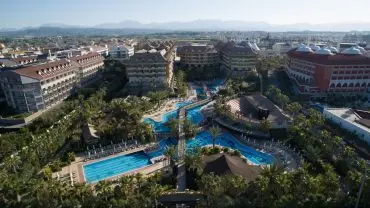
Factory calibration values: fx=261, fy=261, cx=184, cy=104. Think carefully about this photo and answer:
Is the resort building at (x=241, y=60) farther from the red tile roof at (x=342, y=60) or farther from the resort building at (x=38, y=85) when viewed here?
the resort building at (x=38, y=85)

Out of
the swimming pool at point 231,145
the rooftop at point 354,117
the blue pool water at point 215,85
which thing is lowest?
the swimming pool at point 231,145

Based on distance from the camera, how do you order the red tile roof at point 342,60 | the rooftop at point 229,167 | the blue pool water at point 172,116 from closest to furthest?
A: the rooftop at point 229,167, the blue pool water at point 172,116, the red tile roof at point 342,60

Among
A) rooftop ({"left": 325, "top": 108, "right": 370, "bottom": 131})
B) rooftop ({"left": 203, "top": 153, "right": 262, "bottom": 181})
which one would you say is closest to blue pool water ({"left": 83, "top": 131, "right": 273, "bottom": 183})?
rooftop ({"left": 203, "top": 153, "right": 262, "bottom": 181})

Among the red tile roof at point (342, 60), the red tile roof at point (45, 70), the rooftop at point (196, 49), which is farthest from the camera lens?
the rooftop at point (196, 49)

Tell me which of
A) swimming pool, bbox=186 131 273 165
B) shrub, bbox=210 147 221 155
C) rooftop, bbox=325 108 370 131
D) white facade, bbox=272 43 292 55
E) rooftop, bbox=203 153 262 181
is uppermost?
white facade, bbox=272 43 292 55

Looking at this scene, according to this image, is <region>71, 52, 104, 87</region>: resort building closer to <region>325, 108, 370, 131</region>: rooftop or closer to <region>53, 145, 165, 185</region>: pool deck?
<region>53, 145, 165, 185</region>: pool deck

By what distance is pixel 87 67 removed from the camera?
90.1 metres

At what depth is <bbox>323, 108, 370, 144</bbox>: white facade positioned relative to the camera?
4869cm

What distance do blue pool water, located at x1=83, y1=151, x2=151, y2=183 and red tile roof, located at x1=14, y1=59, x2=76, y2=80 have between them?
110 feet

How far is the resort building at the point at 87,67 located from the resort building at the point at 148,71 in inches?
620

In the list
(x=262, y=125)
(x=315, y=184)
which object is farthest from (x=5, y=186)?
(x=262, y=125)

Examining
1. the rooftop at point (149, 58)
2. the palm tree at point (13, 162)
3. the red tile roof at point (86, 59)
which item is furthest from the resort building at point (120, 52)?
the palm tree at point (13, 162)

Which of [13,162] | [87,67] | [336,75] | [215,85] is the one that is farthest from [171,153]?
[87,67]

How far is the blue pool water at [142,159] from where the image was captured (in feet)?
144
